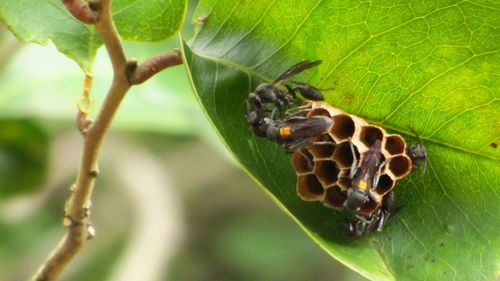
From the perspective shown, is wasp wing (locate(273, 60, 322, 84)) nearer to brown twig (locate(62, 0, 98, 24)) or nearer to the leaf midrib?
the leaf midrib

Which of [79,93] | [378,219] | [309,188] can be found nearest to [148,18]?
[309,188]

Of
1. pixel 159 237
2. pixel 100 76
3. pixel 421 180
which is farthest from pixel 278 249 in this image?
pixel 421 180

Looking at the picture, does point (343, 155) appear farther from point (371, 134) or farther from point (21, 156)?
point (21, 156)

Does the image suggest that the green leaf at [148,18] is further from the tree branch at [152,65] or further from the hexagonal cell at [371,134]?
the hexagonal cell at [371,134]

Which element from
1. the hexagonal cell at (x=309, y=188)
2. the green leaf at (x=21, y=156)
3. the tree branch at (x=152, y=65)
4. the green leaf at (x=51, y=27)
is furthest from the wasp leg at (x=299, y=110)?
the green leaf at (x=21, y=156)

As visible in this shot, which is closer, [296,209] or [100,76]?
[296,209]

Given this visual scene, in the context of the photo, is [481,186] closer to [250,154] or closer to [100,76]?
[250,154]
